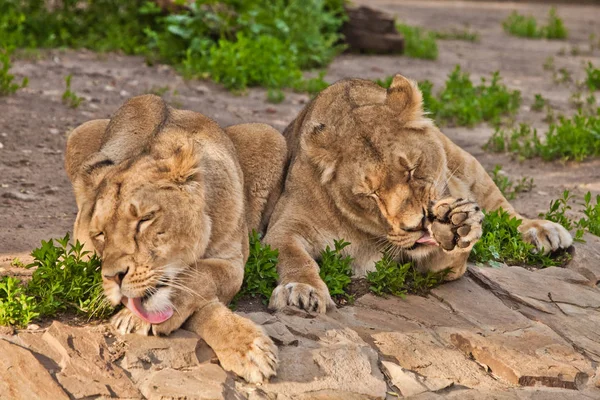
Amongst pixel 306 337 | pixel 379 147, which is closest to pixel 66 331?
pixel 306 337

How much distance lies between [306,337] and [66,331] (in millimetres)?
1118

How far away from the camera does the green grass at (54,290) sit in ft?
14.7

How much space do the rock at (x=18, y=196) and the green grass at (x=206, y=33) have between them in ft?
12.0

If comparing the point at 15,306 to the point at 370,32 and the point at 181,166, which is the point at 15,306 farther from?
the point at 370,32

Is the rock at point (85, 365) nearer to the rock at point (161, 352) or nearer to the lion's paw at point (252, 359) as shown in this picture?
the rock at point (161, 352)

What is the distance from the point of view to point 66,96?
29.3ft

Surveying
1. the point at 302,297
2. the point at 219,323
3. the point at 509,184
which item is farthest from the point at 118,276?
the point at 509,184

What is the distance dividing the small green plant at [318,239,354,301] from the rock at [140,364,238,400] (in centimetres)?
129

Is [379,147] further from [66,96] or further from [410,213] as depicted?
[66,96]

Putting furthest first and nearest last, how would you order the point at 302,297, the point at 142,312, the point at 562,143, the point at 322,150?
the point at 562,143 → the point at 322,150 → the point at 302,297 → the point at 142,312

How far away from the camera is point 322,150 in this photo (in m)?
5.75

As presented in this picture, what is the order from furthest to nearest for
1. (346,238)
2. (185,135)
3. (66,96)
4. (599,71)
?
(599,71) → (66,96) → (346,238) → (185,135)

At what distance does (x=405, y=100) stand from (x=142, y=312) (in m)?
2.23

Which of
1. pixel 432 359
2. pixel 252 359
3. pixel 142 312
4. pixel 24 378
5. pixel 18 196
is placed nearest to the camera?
pixel 24 378
